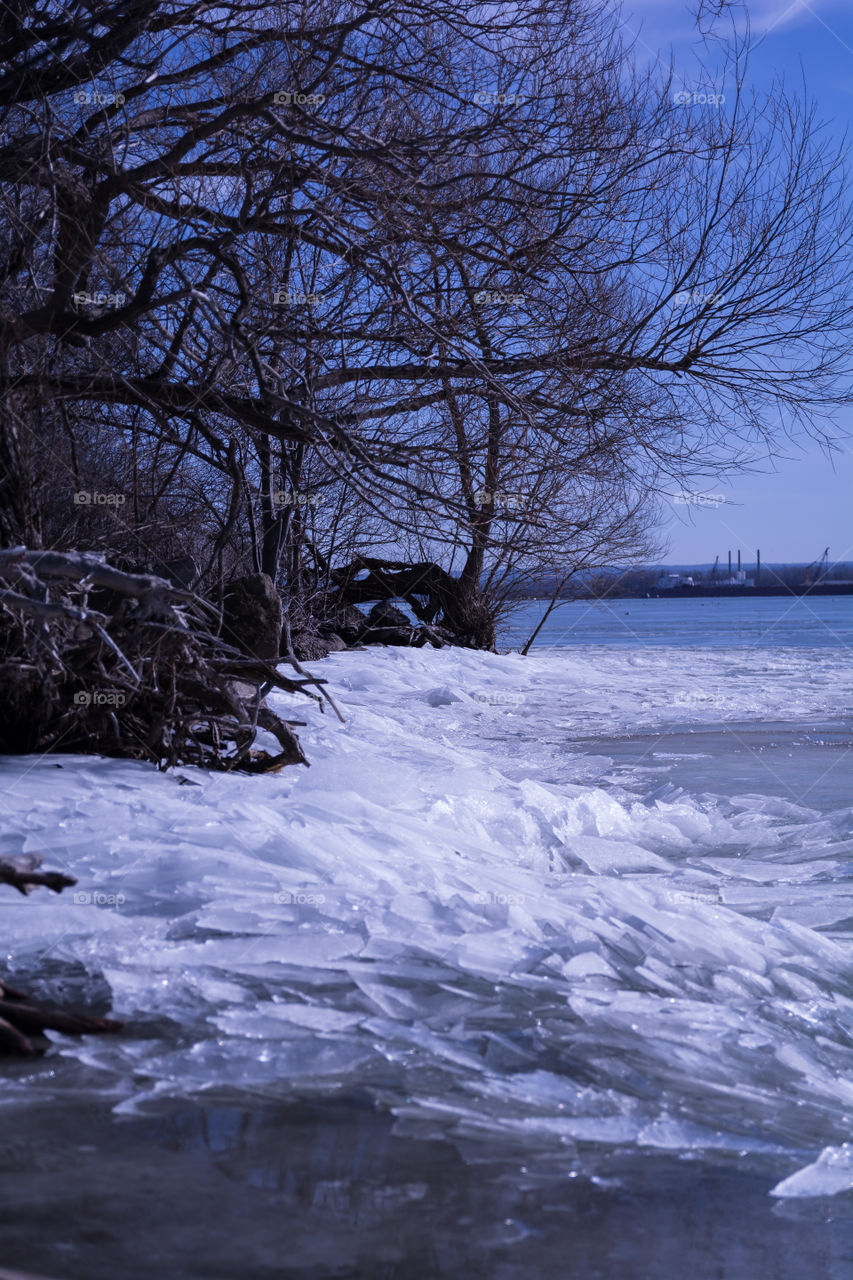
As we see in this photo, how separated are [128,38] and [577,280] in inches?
128

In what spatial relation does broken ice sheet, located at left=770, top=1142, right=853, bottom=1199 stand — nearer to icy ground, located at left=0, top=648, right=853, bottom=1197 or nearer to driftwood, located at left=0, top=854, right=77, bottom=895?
icy ground, located at left=0, top=648, right=853, bottom=1197

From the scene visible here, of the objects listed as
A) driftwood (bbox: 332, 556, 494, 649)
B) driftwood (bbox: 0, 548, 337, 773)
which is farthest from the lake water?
driftwood (bbox: 0, 548, 337, 773)

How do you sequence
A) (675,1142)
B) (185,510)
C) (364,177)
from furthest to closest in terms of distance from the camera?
(185,510)
(364,177)
(675,1142)

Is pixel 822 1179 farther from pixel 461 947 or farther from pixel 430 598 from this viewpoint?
pixel 430 598

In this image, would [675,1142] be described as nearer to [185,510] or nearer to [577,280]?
[577,280]

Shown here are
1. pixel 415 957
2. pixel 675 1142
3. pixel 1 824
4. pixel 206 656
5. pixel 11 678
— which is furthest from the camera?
pixel 206 656

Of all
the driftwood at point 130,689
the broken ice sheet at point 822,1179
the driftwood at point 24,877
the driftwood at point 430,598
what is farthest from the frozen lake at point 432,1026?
the driftwood at point 430,598

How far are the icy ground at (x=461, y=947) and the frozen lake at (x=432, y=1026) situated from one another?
12mm

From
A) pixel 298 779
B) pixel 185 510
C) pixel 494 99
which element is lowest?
pixel 298 779

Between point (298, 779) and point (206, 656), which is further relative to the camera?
point (206, 656)

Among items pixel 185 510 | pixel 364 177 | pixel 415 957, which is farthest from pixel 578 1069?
pixel 185 510

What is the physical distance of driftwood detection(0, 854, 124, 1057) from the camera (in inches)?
116

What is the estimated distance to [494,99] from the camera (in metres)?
7.25

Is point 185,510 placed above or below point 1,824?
above
